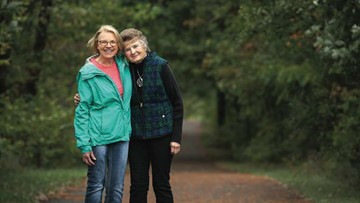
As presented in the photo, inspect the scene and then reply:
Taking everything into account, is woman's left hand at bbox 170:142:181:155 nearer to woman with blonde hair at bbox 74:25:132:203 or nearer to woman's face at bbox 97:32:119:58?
woman with blonde hair at bbox 74:25:132:203

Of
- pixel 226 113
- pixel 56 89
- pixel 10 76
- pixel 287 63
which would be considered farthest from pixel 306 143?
pixel 226 113

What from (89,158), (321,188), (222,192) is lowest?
(222,192)

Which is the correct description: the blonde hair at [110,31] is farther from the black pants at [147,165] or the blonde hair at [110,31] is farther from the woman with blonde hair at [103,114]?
the black pants at [147,165]

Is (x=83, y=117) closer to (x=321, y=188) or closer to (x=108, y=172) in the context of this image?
(x=108, y=172)

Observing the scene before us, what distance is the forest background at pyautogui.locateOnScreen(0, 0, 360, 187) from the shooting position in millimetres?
12586

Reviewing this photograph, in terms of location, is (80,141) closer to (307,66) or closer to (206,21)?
(307,66)

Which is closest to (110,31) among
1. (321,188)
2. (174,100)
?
(174,100)

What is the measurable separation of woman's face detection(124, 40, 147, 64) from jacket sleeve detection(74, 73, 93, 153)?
1.66ft

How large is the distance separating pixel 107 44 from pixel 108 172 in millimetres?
1184

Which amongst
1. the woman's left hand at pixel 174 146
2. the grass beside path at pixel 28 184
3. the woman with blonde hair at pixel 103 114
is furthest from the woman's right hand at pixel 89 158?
the grass beside path at pixel 28 184

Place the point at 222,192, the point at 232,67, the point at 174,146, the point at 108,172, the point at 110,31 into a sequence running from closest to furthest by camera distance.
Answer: the point at 110,31
the point at 108,172
the point at 174,146
the point at 222,192
the point at 232,67

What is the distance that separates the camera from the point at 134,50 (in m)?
7.04

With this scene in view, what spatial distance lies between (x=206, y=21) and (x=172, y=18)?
4.95 feet

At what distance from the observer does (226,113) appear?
36.8 m
